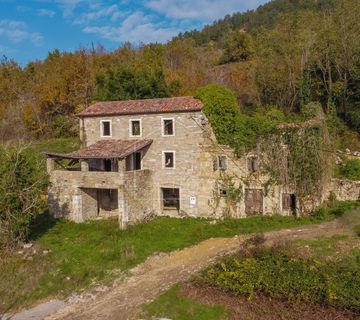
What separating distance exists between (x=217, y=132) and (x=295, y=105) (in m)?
13.8

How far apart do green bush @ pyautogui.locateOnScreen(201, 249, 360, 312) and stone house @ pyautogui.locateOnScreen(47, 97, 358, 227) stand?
26.2 feet

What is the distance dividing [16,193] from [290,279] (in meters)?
14.7

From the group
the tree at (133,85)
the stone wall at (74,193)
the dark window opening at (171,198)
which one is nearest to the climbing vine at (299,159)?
the dark window opening at (171,198)

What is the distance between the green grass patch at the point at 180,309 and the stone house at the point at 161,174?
9.11 metres

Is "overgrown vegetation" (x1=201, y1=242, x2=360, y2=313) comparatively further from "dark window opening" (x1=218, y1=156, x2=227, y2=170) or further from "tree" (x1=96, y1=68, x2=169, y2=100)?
"tree" (x1=96, y1=68, x2=169, y2=100)

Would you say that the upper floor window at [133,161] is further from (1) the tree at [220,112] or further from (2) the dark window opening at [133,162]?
(1) the tree at [220,112]

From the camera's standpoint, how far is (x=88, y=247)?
2130cm

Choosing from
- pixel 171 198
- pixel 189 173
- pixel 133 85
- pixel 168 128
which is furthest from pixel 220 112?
pixel 133 85

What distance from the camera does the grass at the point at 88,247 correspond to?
58.1 ft

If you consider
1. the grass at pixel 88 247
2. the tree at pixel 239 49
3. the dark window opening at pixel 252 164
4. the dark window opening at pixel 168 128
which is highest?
the tree at pixel 239 49

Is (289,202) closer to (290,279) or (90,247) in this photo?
(290,279)

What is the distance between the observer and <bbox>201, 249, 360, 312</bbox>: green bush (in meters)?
14.2

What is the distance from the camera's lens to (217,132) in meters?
25.7

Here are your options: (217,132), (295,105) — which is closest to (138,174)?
(217,132)
